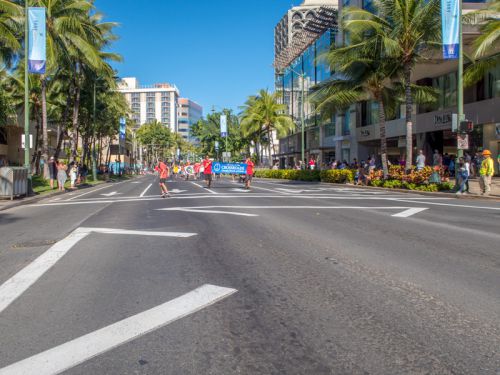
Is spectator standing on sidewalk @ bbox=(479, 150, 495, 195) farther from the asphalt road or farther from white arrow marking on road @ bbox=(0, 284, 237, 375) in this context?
white arrow marking on road @ bbox=(0, 284, 237, 375)

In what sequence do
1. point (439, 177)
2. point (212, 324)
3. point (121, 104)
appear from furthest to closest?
point (121, 104), point (439, 177), point (212, 324)

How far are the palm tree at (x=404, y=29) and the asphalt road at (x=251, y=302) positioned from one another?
1622cm

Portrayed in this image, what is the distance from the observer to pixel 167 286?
5.11 meters

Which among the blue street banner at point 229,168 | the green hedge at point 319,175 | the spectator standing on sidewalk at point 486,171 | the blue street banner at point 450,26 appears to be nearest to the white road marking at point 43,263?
the spectator standing on sidewalk at point 486,171

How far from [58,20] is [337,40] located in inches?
1101

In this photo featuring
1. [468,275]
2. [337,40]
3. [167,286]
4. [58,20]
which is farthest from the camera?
[337,40]

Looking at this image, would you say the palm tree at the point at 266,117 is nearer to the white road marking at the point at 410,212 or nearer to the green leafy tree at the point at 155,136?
the white road marking at the point at 410,212

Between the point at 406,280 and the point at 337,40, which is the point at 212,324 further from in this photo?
the point at 337,40

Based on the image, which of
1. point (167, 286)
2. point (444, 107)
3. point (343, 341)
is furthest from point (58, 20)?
point (343, 341)

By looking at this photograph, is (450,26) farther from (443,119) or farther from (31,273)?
(31,273)

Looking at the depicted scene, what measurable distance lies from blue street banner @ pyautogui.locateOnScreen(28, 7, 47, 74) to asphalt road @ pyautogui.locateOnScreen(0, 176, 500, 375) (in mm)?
14686

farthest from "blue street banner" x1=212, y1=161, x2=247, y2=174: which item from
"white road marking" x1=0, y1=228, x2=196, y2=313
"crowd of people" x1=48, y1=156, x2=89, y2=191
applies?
"white road marking" x1=0, y1=228, x2=196, y2=313

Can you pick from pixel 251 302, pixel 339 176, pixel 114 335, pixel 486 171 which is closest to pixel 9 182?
pixel 251 302

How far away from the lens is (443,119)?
32.2 meters
